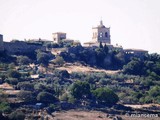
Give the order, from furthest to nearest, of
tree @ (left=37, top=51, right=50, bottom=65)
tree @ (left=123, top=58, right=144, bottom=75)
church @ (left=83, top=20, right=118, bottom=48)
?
church @ (left=83, top=20, right=118, bottom=48) < tree @ (left=123, top=58, right=144, bottom=75) < tree @ (left=37, top=51, right=50, bottom=65)

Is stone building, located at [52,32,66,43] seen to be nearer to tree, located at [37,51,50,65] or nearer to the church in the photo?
the church

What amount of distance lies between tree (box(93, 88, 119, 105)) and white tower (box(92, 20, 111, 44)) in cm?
3606

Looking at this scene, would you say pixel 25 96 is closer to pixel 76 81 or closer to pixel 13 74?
pixel 13 74

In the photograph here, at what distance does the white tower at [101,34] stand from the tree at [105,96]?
36.1 m

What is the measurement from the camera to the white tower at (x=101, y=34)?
10886cm

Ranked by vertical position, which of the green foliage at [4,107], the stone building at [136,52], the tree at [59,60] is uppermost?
the stone building at [136,52]

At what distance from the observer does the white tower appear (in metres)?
109

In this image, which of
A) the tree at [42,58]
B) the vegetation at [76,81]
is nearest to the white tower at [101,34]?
the vegetation at [76,81]

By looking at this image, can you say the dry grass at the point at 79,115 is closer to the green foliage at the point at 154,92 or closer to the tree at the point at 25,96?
the tree at the point at 25,96

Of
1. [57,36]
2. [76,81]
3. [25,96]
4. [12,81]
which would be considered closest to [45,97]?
[25,96]

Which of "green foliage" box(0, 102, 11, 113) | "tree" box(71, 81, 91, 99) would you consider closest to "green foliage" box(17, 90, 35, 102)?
"green foliage" box(0, 102, 11, 113)

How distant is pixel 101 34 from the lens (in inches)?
4311

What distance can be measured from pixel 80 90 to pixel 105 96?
3.49 metres

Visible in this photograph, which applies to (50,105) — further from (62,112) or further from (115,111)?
(115,111)
